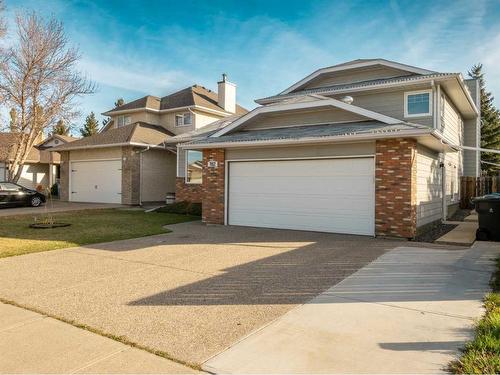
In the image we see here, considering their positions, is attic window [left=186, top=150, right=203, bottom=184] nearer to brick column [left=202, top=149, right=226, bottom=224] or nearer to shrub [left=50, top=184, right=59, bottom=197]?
brick column [left=202, top=149, right=226, bottom=224]

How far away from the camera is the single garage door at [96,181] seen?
20.6 meters

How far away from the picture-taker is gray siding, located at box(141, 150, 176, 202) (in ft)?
67.6

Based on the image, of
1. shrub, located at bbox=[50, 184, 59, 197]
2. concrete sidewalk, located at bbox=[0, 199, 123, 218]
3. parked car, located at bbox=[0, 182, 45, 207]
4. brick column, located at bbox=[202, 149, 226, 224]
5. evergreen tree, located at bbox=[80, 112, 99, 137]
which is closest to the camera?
brick column, located at bbox=[202, 149, 226, 224]

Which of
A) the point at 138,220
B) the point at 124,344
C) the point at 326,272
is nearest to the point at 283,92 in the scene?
the point at 138,220

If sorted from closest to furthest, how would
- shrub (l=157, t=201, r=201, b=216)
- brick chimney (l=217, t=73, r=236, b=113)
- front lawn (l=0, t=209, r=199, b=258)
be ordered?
front lawn (l=0, t=209, r=199, b=258) < shrub (l=157, t=201, r=201, b=216) < brick chimney (l=217, t=73, r=236, b=113)

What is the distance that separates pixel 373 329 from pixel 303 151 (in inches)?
311

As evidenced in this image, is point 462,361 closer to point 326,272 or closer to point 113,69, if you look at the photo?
point 326,272

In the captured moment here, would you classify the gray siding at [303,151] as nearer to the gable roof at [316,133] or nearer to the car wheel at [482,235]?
the gable roof at [316,133]

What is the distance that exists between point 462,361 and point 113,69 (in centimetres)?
1773

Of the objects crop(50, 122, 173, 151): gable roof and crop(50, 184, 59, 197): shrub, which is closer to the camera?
crop(50, 122, 173, 151): gable roof

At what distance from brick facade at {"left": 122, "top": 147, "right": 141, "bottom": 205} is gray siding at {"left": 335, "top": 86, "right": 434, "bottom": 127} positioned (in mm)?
11524

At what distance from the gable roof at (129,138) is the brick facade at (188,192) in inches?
115

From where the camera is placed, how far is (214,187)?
13.3m

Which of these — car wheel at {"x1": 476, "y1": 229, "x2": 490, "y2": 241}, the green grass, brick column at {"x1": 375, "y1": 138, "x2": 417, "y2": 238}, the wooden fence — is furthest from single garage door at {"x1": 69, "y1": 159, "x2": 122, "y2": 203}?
the green grass
